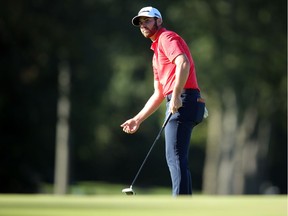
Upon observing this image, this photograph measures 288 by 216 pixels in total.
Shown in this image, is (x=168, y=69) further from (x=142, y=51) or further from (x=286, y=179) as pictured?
(x=286, y=179)

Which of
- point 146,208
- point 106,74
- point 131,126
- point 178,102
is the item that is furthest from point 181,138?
point 106,74

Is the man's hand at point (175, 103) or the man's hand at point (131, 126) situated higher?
the man's hand at point (131, 126)

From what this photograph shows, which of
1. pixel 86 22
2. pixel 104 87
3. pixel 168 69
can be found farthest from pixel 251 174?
pixel 168 69

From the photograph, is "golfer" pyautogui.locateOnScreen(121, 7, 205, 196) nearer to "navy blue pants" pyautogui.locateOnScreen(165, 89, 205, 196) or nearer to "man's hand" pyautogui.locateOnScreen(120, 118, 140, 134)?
"navy blue pants" pyautogui.locateOnScreen(165, 89, 205, 196)

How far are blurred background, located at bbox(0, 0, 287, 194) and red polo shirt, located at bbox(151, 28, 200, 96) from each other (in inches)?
1134

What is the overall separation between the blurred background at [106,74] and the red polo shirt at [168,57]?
28792 millimetres

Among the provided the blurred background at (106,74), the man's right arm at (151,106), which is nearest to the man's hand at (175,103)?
the man's right arm at (151,106)

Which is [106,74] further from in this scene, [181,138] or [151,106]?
[181,138]

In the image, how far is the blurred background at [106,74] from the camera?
1499 inches

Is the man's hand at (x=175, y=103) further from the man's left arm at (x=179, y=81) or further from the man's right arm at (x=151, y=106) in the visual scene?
the man's right arm at (x=151, y=106)

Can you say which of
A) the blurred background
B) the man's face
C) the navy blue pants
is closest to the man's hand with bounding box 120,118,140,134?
the navy blue pants

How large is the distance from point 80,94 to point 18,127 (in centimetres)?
496

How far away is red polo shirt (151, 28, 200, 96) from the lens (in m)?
8.26

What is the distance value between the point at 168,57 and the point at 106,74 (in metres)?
37.0
